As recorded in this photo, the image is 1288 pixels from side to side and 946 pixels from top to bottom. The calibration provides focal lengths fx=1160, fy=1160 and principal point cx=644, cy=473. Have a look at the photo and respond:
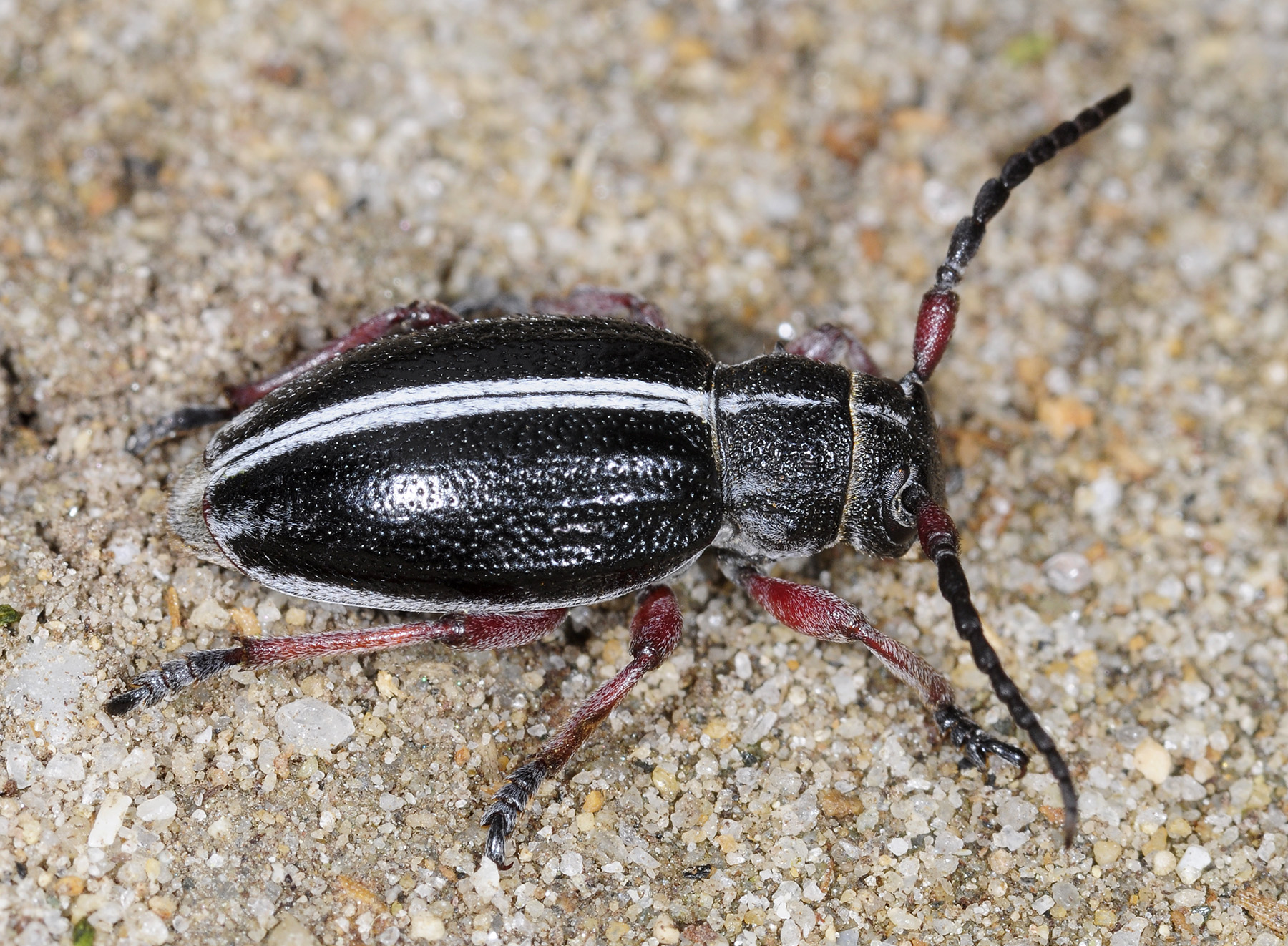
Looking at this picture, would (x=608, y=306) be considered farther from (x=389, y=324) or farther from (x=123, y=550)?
(x=123, y=550)

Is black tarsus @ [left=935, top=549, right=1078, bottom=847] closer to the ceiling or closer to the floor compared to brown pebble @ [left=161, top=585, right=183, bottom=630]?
closer to the ceiling

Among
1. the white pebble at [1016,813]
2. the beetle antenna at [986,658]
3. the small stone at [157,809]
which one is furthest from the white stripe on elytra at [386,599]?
the white pebble at [1016,813]

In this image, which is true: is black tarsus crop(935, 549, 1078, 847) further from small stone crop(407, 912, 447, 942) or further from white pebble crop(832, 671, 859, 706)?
small stone crop(407, 912, 447, 942)

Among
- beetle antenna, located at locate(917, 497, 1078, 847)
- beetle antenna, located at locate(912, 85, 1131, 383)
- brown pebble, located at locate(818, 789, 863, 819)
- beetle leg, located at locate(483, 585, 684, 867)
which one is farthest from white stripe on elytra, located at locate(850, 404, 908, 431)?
brown pebble, located at locate(818, 789, 863, 819)

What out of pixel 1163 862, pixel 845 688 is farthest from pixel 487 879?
pixel 1163 862

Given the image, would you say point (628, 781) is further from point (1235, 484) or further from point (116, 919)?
point (1235, 484)

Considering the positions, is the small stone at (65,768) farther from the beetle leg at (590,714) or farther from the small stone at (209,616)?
the beetle leg at (590,714)
